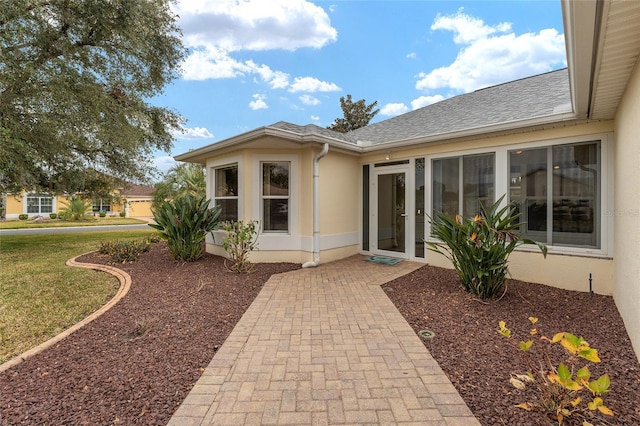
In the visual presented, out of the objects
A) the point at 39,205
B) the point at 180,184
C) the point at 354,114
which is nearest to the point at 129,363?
the point at 180,184

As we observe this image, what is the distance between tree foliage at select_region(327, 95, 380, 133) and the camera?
26016 mm

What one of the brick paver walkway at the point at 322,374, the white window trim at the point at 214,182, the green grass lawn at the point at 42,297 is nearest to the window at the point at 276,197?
the white window trim at the point at 214,182

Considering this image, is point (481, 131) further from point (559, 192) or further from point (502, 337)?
point (502, 337)

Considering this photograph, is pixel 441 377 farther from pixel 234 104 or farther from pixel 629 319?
pixel 234 104

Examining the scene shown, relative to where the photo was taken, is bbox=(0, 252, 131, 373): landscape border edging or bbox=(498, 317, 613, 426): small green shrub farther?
bbox=(0, 252, 131, 373): landscape border edging

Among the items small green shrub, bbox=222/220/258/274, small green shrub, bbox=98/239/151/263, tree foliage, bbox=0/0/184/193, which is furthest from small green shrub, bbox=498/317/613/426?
tree foliage, bbox=0/0/184/193

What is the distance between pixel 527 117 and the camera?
17.3ft

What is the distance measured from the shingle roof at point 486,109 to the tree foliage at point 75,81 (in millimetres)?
7655

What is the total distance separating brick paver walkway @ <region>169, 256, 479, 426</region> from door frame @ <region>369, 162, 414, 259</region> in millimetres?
3035

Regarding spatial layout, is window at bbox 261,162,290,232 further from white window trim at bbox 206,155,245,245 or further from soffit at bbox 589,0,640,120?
soffit at bbox 589,0,640,120

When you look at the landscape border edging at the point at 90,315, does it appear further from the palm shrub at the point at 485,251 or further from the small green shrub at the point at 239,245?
the palm shrub at the point at 485,251

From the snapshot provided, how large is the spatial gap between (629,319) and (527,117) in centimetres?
357

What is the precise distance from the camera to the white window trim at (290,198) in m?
7.02

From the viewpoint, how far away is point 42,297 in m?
4.82
